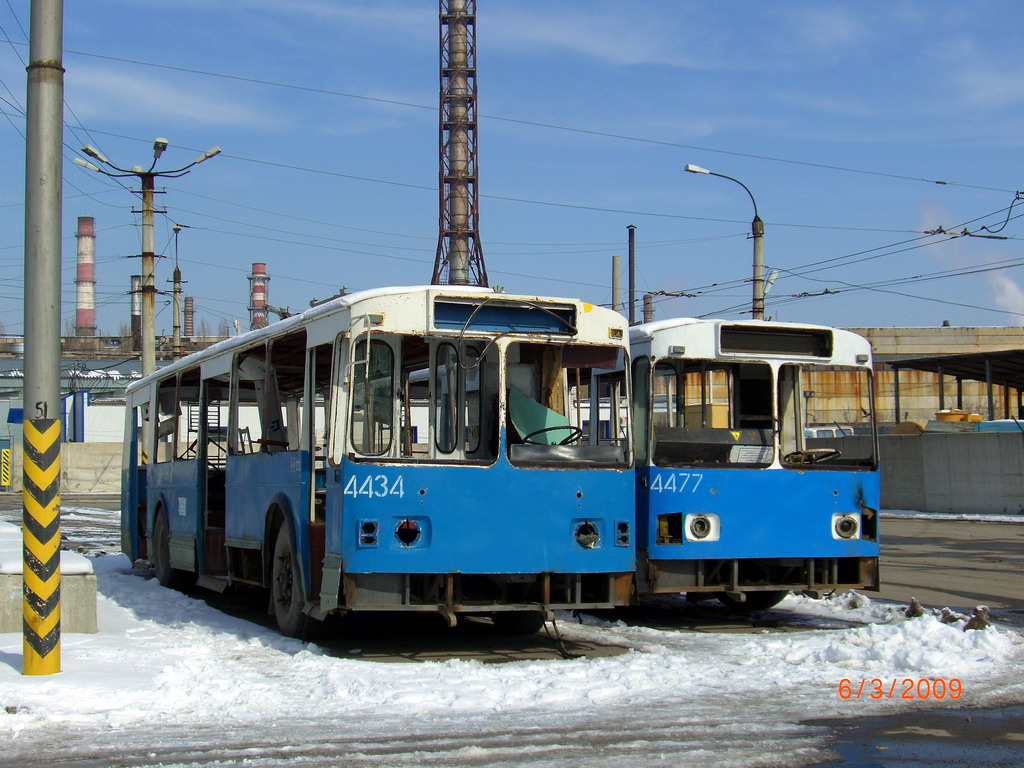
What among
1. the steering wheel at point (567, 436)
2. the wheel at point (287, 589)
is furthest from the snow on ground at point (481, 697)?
the steering wheel at point (567, 436)

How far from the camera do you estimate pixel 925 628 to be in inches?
377

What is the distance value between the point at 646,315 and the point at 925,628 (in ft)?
203

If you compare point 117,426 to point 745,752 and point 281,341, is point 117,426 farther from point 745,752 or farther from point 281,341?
point 745,752

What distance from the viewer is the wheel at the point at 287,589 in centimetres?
1017

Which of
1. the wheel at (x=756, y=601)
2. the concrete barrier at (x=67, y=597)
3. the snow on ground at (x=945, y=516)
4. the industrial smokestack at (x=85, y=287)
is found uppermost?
the industrial smokestack at (x=85, y=287)

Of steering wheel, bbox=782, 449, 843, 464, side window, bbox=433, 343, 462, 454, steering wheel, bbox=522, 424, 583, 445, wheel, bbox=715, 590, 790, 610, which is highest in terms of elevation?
side window, bbox=433, 343, 462, 454

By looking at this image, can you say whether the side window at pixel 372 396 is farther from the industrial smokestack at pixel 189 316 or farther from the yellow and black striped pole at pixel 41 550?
the industrial smokestack at pixel 189 316

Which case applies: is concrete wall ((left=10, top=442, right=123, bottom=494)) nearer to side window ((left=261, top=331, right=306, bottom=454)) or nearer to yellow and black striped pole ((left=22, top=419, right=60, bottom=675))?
side window ((left=261, top=331, right=306, bottom=454))

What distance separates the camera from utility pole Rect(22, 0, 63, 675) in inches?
330

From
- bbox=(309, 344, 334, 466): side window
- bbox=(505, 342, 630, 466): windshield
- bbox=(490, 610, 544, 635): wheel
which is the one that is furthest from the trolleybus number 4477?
bbox=(309, 344, 334, 466): side window

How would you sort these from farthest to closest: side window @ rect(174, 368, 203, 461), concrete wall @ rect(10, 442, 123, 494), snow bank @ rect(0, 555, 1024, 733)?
concrete wall @ rect(10, 442, 123, 494)
side window @ rect(174, 368, 203, 461)
snow bank @ rect(0, 555, 1024, 733)

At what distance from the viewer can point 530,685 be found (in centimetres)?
816

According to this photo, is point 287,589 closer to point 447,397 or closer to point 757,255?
point 447,397
